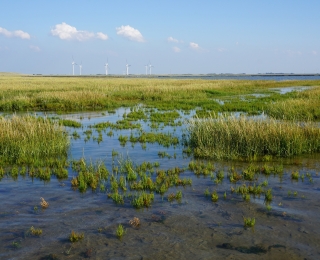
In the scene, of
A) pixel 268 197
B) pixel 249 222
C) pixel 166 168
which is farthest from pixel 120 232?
pixel 166 168

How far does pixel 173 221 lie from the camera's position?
852cm

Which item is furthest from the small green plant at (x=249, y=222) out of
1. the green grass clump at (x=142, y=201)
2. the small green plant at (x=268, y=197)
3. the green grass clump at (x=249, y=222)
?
the green grass clump at (x=142, y=201)

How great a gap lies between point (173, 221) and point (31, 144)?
8.81 meters

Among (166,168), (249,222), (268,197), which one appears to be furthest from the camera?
(166,168)

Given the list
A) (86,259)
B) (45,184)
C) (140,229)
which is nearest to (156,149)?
(45,184)

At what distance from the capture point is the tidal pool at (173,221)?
7.07m

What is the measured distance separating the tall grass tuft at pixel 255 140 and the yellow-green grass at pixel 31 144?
5.95 metres

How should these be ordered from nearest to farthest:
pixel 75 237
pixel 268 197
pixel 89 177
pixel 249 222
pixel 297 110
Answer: pixel 75 237
pixel 249 222
pixel 268 197
pixel 89 177
pixel 297 110

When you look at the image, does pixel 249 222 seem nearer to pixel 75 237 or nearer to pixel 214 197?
pixel 214 197

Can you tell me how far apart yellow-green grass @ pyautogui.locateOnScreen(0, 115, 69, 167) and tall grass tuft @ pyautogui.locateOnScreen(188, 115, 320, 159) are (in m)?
5.95

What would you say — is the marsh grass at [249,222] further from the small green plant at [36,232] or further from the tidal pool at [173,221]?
the small green plant at [36,232]

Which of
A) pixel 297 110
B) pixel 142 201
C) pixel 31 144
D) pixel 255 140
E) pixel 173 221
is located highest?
pixel 297 110

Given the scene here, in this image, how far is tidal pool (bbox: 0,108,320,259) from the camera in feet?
23.2

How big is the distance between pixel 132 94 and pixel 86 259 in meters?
40.6
